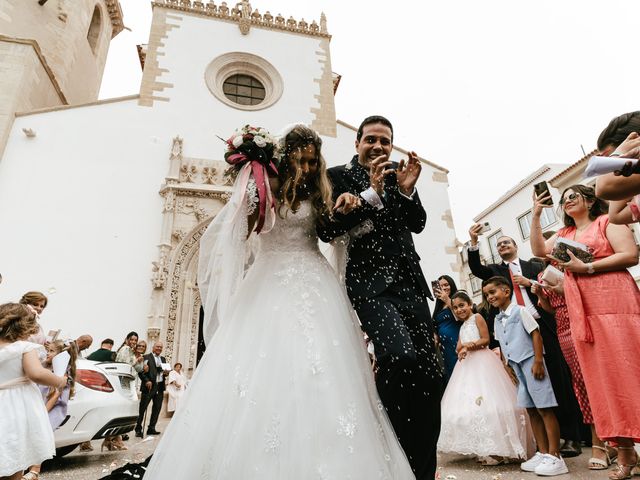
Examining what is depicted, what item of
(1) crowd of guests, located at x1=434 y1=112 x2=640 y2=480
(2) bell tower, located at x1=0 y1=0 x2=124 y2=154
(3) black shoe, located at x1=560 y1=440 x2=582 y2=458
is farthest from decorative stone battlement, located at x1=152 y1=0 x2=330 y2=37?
(3) black shoe, located at x1=560 y1=440 x2=582 y2=458

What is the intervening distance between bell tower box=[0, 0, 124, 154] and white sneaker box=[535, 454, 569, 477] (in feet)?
36.3

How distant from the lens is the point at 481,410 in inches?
135

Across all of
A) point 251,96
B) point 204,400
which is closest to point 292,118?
point 251,96

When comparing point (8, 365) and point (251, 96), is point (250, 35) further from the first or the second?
point (8, 365)

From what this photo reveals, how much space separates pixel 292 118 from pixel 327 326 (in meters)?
10.4

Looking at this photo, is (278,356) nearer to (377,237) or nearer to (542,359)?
(377,237)

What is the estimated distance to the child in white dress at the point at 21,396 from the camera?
2648 mm

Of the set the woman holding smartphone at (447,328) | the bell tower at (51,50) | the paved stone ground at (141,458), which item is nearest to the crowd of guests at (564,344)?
the paved stone ground at (141,458)

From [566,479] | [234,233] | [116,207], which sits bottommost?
[566,479]

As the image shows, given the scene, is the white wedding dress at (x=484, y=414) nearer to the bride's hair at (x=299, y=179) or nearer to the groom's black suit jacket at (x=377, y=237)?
the groom's black suit jacket at (x=377, y=237)

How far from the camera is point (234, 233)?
234cm

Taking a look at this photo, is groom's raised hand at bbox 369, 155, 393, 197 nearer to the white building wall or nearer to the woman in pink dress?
the woman in pink dress

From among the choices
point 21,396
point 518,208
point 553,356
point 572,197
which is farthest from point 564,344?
point 518,208

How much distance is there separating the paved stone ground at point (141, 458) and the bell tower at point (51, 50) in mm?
7551
